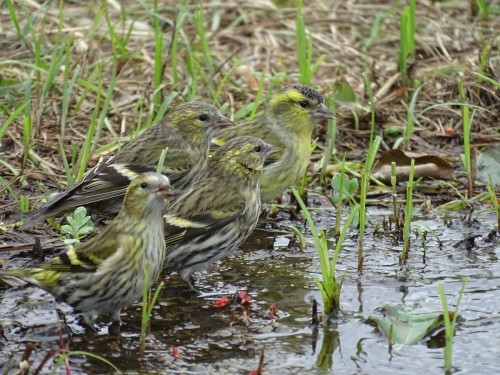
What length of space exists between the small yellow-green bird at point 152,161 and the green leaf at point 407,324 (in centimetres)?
208

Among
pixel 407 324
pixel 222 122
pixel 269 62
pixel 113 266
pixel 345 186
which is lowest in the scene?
pixel 407 324

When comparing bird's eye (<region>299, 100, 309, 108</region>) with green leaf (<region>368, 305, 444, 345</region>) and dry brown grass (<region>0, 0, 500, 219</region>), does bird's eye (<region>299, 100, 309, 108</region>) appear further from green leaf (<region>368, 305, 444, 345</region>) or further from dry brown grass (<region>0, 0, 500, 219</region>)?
green leaf (<region>368, 305, 444, 345</region>)

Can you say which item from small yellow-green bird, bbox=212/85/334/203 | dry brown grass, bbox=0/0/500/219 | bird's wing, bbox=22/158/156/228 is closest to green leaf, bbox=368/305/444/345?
bird's wing, bbox=22/158/156/228

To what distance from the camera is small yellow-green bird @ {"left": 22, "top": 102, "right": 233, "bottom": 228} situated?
6367 mm

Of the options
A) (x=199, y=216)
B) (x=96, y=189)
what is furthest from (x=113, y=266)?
(x=96, y=189)

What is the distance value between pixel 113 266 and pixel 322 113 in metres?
2.90

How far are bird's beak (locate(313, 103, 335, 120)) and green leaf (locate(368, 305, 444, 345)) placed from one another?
2.53 meters

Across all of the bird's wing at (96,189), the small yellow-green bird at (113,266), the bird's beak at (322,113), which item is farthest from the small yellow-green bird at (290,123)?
the small yellow-green bird at (113,266)

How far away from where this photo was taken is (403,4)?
11.1 metres

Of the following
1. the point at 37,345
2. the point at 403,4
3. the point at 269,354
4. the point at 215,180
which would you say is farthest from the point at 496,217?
the point at 403,4

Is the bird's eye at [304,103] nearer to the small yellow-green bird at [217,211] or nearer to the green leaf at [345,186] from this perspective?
the green leaf at [345,186]

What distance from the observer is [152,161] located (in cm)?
680

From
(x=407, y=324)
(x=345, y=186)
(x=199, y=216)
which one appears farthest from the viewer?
(x=345, y=186)

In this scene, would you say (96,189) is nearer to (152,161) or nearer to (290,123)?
(152,161)
